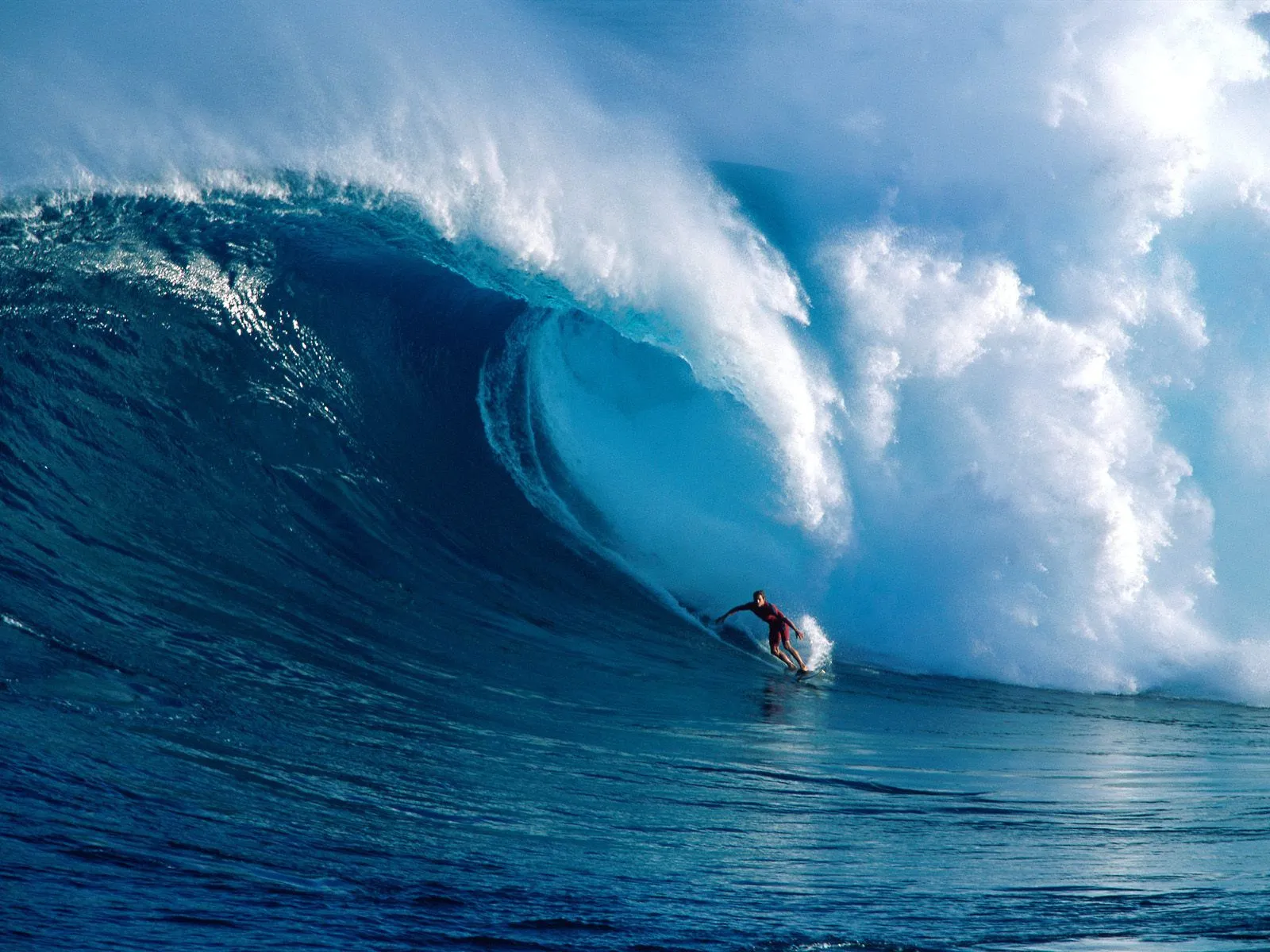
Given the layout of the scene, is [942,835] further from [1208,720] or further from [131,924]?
[1208,720]

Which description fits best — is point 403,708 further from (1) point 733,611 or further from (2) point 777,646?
(2) point 777,646

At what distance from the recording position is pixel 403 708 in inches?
247

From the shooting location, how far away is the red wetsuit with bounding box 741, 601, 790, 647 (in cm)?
970

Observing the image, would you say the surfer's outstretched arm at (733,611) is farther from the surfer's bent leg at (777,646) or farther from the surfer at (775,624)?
the surfer's bent leg at (777,646)

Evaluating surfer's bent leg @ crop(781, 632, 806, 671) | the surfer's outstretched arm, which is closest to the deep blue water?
the surfer's outstretched arm

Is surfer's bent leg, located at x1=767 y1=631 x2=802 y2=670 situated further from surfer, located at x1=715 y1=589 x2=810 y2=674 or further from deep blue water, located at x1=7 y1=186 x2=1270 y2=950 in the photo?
deep blue water, located at x1=7 y1=186 x2=1270 y2=950

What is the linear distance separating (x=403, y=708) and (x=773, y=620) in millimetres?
4154

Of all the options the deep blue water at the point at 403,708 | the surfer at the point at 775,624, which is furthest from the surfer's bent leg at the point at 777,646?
the deep blue water at the point at 403,708

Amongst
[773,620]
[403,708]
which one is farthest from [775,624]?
[403,708]

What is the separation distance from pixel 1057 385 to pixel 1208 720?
357 centimetres

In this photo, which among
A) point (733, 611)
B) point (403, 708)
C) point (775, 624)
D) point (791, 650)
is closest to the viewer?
point (403, 708)

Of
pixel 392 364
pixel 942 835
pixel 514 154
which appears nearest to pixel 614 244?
pixel 514 154

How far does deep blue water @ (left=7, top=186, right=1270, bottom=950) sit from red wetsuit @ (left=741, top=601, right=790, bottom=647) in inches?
11.9

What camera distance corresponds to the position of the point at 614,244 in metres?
11.7
